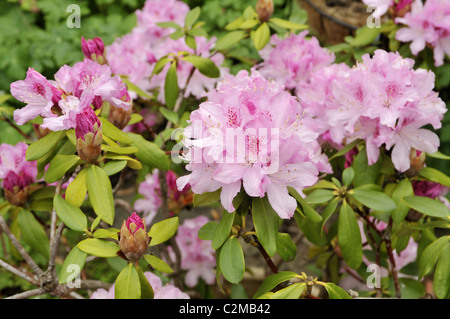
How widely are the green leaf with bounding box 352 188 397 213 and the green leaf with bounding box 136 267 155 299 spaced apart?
53 cm

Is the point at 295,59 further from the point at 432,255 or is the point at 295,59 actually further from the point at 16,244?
the point at 16,244

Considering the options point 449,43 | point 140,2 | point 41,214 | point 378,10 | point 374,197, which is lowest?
point 41,214

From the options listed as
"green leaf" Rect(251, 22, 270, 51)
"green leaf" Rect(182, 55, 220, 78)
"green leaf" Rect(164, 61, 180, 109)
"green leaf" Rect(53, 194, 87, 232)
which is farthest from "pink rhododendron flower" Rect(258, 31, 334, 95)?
"green leaf" Rect(53, 194, 87, 232)

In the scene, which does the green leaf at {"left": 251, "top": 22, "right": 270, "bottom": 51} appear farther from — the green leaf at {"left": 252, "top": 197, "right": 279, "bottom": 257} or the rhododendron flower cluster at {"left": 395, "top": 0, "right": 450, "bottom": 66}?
the green leaf at {"left": 252, "top": 197, "right": 279, "bottom": 257}

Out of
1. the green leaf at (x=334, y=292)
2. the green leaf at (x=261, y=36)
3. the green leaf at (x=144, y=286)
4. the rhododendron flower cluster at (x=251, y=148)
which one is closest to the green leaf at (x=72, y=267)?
the green leaf at (x=144, y=286)

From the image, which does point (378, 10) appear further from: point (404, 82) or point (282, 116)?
point (282, 116)

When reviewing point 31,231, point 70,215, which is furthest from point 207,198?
point 31,231

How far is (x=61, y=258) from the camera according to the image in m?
2.73

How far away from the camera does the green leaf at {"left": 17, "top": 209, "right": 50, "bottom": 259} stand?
1.35m

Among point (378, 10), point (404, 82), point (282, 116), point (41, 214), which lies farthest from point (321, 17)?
point (41, 214)

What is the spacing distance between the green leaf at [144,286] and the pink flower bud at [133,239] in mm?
46

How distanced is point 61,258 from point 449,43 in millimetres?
2152

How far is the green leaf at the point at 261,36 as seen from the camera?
1.56 metres

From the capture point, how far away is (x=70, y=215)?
1.11 meters
